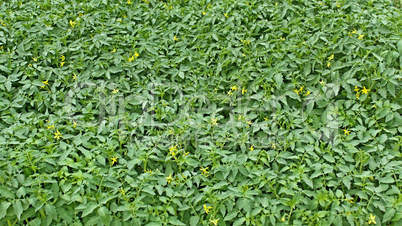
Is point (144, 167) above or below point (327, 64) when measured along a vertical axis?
below

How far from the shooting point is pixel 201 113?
3.07 m

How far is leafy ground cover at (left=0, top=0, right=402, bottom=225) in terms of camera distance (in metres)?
2.41

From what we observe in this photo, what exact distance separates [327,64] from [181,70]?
52.3 inches

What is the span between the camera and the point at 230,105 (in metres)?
3.15

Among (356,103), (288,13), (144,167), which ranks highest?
(288,13)

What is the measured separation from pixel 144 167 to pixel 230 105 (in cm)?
97

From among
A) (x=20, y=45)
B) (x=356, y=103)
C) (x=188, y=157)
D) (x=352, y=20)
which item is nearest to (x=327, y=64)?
(x=356, y=103)

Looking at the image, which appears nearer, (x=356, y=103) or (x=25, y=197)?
(x=25, y=197)

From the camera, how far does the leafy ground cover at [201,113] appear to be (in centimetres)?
241

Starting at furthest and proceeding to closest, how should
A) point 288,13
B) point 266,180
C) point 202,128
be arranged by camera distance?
point 288,13, point 202,128, point 266,180

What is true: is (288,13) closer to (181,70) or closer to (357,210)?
(181,70)

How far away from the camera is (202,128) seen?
9.46ft

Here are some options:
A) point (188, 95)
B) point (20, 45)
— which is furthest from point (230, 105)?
point (20, 45)

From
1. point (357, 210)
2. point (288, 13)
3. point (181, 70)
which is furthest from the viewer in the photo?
point (288, 13)
